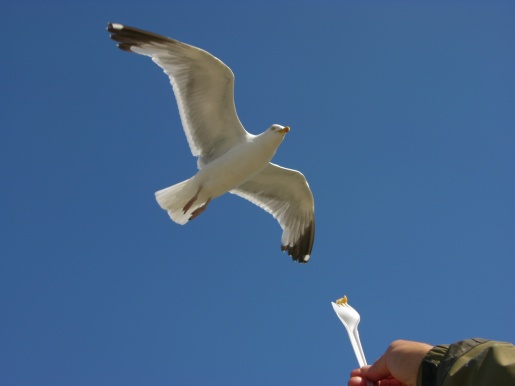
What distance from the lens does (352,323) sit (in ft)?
6.64

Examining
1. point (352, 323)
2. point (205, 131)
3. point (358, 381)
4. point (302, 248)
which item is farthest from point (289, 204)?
point (358, 381)

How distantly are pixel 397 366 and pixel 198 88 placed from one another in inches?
234

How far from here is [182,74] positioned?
7.15 meters

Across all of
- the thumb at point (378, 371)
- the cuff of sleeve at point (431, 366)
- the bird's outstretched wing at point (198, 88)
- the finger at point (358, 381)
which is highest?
the bird's outstretched wing at point (198, 88)

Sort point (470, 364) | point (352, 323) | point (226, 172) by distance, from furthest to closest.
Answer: point (226, 172)
point (352, 323)
point (470, 364)

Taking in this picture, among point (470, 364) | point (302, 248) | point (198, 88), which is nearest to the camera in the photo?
point (470, 364)

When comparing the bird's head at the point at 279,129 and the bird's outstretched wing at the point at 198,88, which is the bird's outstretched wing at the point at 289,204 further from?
the bird's head at the point at 279,129

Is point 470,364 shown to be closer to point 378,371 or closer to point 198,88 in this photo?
point 378,371

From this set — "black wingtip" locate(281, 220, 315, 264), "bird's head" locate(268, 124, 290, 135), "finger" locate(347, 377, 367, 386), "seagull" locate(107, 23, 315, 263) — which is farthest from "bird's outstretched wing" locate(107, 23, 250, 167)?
"finger" locate(347, 377, 367, 386)

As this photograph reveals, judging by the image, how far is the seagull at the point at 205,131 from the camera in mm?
6945

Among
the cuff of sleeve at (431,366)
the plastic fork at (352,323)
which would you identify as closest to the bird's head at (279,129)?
the plastic fork at (352,323)

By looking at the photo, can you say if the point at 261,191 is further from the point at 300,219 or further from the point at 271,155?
the point at 271,155

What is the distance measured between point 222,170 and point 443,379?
5.73m

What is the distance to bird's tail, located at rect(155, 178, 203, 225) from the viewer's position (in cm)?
735
